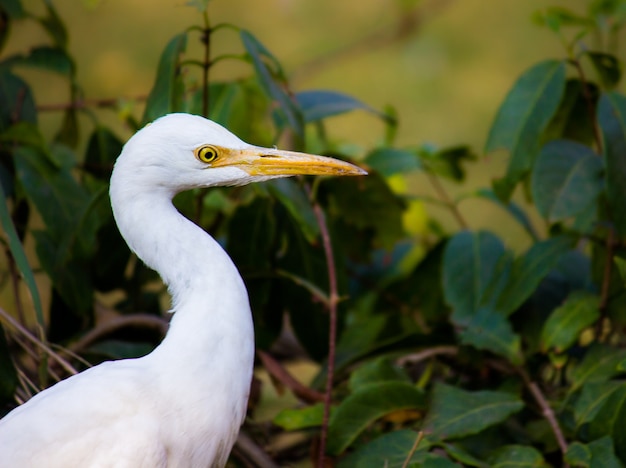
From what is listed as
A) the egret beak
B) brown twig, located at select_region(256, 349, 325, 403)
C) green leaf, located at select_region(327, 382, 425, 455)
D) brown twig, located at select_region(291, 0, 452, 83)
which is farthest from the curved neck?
brown twig, located at select_region(291, 0, 452, 83)

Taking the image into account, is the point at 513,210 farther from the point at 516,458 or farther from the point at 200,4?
the point at 200,4

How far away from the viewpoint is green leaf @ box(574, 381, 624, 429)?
6.82 ft

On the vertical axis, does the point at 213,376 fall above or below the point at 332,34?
below

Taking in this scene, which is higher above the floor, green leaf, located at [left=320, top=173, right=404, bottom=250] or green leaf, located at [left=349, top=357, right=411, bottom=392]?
green leaf, located at [left=320, top=173, right=404, bottom=250]

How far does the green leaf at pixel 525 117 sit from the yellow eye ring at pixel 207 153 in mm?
947

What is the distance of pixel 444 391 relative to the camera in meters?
2.22

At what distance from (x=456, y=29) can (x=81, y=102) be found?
495 centimetres

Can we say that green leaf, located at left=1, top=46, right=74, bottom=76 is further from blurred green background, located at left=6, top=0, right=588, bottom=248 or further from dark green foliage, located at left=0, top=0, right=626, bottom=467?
blurred green background, located at left=6, top=0, right=588, bottom=248

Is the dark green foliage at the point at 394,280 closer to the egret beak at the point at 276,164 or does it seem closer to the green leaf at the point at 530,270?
the green leaf at the point at 530,270

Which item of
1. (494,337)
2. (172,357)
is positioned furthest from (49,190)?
(494,337)

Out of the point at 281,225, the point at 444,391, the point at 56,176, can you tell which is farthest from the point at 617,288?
the point at 56,176

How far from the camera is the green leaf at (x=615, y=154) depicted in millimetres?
2271

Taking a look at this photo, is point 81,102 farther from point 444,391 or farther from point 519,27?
point 519,27

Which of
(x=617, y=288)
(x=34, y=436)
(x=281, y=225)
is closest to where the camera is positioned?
(x=34, y=436)
